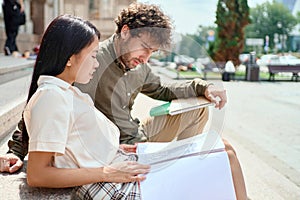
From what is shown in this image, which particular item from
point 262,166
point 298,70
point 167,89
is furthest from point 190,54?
point 298,70

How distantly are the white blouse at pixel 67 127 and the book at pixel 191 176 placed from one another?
176mm

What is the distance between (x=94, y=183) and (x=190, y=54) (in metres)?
0.92

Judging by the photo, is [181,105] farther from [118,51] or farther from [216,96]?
[118,51]

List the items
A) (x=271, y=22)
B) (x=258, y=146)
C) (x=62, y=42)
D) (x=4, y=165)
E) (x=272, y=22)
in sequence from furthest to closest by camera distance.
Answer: (x=272, y=22)
(x=271, y=22)
(x=258, y=146)
(x=4, y=165)
(x=62, y=42)

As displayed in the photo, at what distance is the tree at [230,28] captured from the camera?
14.6m

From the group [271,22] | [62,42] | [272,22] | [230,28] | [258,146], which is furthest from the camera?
[272,22]

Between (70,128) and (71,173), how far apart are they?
14 cm

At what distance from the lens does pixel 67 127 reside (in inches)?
46.4

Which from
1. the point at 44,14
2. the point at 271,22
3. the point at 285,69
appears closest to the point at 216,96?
the point at 285,69

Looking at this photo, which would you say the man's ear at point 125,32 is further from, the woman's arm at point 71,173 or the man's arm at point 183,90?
the woman's arm at point 71,173

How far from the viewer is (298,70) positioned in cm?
1348

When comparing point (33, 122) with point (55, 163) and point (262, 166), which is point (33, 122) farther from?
point (262, 166)

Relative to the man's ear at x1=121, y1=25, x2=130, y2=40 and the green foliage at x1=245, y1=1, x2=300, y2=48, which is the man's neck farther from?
the green foliage at x1=245, y1=1, x2=300, y2=48

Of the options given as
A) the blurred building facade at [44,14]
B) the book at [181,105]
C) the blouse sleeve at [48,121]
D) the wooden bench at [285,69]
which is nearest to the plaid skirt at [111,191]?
the blouse sleeve at [48,121]
